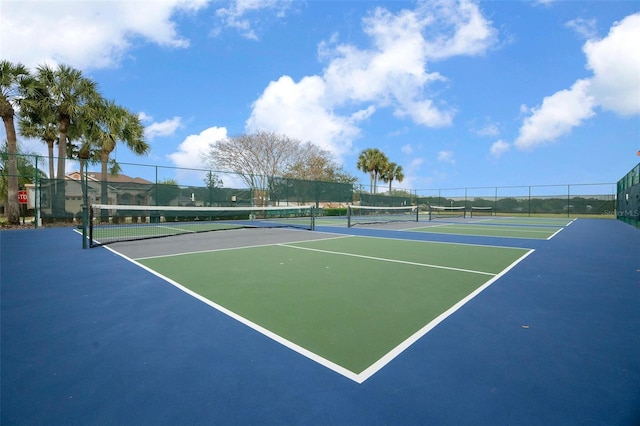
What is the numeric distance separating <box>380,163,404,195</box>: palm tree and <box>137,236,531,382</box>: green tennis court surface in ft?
124

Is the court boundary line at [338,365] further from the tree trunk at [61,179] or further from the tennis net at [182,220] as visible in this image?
the tree trunk at [61,179]

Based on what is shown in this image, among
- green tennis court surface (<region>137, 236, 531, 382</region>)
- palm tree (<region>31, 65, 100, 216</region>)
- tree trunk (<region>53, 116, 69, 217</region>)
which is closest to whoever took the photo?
green tennis court surface (<region>137, 236, 531, 382</region>)

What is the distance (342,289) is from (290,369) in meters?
2.24

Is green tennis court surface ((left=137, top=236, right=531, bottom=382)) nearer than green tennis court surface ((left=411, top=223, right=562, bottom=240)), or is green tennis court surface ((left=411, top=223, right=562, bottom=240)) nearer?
green tennis court surface ((left=137, top=236, right=531, bottom=382))

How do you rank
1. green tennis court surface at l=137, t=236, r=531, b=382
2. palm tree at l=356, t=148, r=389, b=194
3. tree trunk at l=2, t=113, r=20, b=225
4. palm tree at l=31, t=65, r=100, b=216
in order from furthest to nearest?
palm tree at l=356, t=148, r=389, b=194 → palm tree at l=31, t=65, r=100, b=216 → tree trunk at l=2, t=113, r=20, b=225 → green tennis court surface at l=137, t=236, r=531, b=382

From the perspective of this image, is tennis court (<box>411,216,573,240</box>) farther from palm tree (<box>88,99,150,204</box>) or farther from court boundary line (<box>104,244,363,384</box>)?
palm tree (<box>88,99,150,204</box>)

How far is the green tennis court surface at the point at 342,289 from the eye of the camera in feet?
9.77

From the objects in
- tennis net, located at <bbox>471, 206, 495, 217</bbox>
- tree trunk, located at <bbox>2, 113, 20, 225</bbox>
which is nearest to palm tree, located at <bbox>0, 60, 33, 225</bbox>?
tree trunk, located at <bbox>2, 113, 20, 225</bbox>

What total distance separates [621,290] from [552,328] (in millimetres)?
2386

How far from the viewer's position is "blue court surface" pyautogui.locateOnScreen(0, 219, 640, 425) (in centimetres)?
202

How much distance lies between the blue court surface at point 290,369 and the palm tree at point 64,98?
54.8 feet

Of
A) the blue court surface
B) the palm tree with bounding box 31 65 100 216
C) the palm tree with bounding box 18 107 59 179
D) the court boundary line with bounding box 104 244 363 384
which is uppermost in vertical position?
the palm tree with bounding box 31 65 100 216

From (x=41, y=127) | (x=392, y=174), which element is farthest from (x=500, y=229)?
(x=392, y=174)

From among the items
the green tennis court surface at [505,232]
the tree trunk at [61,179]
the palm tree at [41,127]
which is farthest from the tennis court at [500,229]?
the palm tree at [41,127]
